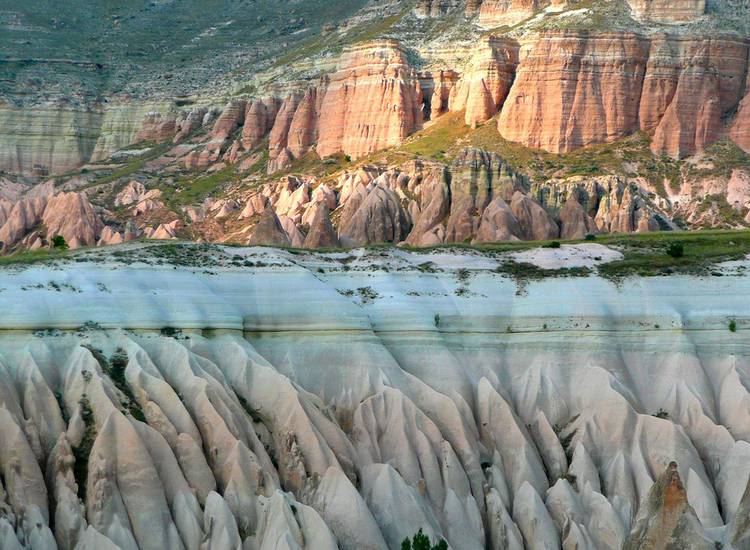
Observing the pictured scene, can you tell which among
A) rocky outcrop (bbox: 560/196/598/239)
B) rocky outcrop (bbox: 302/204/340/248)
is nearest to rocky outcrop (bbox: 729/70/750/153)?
rocky outcrop (bbox: 560/196/598/239)

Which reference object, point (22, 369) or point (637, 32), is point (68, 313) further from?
point (637, 32)

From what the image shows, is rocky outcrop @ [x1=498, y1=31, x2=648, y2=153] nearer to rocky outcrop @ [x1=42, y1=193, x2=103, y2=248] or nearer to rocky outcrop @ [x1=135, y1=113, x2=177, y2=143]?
rocky outcrop @ [x1=42, y1=193, x2=103, y2=248]

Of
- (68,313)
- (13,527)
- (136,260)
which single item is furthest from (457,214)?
(13,527)

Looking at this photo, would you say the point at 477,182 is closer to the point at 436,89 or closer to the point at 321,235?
the point at 321,235

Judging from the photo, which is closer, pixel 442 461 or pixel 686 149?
pixel 442 461

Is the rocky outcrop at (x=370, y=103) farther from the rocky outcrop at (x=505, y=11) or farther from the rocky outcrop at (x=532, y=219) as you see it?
the rocky outcrop at (x=532, y=219)

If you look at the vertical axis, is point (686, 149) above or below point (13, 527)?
below
